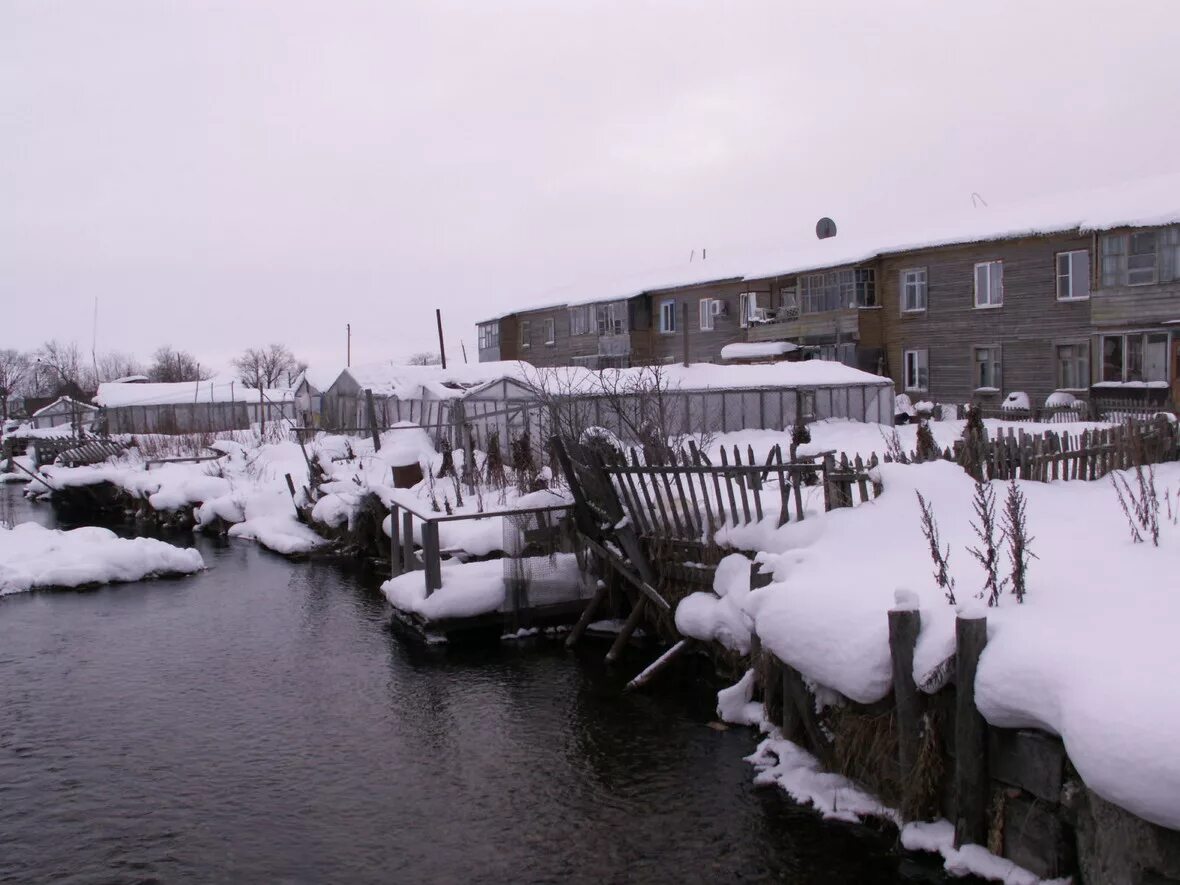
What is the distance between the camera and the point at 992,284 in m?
33.1

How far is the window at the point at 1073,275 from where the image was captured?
30.3 m

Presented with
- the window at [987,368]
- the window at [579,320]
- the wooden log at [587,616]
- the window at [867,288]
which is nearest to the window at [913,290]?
the window at [867,288]

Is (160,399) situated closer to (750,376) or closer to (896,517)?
(750,376)

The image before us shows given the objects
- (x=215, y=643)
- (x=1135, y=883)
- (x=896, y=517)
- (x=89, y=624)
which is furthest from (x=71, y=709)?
(x=1135, y=883)

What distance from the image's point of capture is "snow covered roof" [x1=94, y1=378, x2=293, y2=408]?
5484cm

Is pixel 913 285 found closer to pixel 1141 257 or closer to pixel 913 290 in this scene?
pixel 913 290

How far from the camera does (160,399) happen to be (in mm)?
55438

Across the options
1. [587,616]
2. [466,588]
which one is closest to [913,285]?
[587,616]

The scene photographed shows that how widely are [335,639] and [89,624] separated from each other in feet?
13.8

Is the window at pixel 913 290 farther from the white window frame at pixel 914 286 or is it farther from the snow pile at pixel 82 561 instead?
the snow pile at pixel 82 561

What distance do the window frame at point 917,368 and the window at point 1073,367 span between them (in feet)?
16.0

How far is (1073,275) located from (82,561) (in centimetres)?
2848

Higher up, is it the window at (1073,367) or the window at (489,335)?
the window at (489,335)

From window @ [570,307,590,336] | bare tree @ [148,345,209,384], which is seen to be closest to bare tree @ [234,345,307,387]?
bare tree @ [148,345,209,384]
